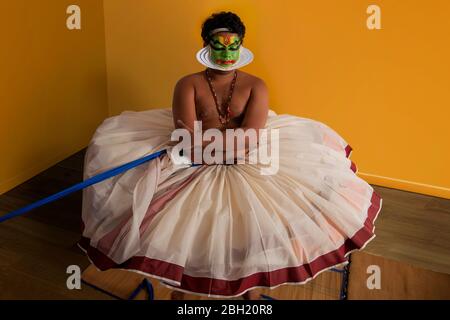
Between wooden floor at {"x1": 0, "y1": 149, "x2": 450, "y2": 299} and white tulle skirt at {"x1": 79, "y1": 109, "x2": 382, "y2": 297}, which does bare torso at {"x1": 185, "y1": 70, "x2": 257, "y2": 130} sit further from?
wooden floor at {"x1": 0, "y1": 149, "x2": 450, "y2": 299}

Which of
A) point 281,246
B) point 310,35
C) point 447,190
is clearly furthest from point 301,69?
point 281,246

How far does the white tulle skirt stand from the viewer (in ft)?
4.68

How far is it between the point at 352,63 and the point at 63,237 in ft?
5.43

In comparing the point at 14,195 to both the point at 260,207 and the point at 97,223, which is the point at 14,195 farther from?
the point at 260,207

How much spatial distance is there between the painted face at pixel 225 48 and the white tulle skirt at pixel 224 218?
0.37 meters

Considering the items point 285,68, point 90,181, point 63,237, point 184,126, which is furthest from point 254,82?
point 63,237

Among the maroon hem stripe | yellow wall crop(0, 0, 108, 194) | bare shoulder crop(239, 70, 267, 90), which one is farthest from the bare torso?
yellow wall crop(0, 0, 108, 194)

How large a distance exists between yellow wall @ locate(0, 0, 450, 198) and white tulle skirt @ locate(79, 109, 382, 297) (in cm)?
92

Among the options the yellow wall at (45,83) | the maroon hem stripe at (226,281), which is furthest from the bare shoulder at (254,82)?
the yellow wall at (45,83)

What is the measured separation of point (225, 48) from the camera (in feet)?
5.60

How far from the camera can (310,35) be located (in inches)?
101

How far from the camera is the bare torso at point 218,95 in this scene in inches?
71.0

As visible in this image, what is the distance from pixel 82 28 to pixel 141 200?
5.42 ft

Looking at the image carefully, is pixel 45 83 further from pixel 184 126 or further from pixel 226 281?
pixel 226 281
